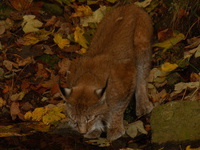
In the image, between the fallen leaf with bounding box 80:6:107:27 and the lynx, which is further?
the fallen leaf with bounding box 80:6:107:27

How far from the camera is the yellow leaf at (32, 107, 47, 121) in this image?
6285 millimetres

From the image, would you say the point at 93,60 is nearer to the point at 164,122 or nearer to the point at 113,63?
the point at 113,63

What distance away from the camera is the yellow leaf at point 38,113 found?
20.6 feet

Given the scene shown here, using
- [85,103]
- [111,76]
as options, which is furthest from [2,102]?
[85,103]

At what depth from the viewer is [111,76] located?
5.59 meters

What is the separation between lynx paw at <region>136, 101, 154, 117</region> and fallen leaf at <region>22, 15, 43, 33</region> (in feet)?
8.40

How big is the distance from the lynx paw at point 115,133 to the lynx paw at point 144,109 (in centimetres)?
62

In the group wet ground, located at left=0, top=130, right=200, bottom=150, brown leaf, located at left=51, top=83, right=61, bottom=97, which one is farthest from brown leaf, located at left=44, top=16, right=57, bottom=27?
wet ground, located at left=0, top=130, right=200, bottom=150

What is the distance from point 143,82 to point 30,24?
2592 millimetres

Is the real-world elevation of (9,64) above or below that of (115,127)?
above

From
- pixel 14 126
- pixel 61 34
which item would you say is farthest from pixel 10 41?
pixel 14 126

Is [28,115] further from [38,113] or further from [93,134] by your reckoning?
[93,134]

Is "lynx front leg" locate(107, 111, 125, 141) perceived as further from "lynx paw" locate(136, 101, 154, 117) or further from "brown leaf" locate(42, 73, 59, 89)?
"brown leaf" locate(42, 73, 59, 89)

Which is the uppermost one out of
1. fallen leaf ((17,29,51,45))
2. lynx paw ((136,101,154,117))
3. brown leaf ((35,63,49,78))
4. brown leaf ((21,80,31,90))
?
fallen leaf ((17,29,51,45))
